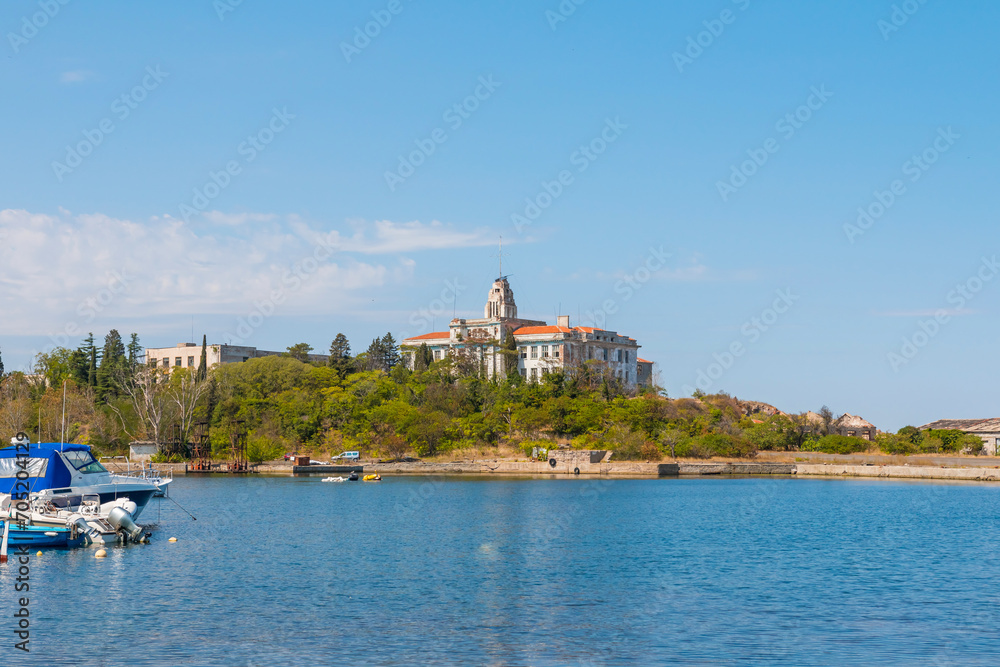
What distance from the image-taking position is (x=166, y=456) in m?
107

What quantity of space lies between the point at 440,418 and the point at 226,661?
294 feet

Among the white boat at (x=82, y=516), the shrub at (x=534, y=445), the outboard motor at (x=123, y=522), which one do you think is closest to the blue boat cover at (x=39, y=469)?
the white boat at (x=82, y=516)

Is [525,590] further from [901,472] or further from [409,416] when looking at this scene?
[409,416]

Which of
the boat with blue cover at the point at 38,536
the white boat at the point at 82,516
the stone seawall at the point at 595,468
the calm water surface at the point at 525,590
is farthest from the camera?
the stone seawall at the point at 595,468

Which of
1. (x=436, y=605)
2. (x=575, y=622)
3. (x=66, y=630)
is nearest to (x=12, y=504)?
(x=66, y=630)

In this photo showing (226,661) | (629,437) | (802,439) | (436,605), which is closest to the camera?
(226,661)

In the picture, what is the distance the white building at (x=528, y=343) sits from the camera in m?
130

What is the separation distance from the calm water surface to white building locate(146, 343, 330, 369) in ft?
326

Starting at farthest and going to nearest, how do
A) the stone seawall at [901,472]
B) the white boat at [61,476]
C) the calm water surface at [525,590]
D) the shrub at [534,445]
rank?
the shrub at [534,445]
the stone seawall at [901,472]
the white boat at [61,476]
the calm water surface at [525,590]

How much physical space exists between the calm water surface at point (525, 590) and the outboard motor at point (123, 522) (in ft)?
3.48

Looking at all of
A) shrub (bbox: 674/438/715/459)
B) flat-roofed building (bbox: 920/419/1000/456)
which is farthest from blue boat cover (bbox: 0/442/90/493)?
flat-roofed building (bbox: 920/419/1000/456)

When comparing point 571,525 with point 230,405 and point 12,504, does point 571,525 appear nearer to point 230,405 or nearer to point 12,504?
point 12,504

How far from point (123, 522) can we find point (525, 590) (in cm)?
1908

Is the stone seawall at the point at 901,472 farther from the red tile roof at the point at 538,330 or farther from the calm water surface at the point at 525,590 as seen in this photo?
the red tile roof at the point at 538,330
